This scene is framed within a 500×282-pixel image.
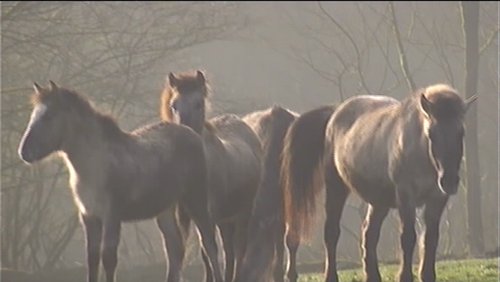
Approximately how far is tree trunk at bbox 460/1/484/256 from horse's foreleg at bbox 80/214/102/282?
534 inches

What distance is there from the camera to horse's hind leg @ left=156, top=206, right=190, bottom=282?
9531 mm

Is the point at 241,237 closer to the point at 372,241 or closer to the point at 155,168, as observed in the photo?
the point at 372,241

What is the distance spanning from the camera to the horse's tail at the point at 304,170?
10.5 metres

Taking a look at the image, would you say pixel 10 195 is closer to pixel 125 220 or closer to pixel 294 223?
pixel 294 223

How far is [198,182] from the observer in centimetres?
934

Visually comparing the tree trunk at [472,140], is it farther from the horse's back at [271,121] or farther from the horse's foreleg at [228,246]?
the horse's foreleg at [228,246]

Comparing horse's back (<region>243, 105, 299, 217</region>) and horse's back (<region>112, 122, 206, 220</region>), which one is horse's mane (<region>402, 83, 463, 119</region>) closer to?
horse's back (<region>112, 122, 206, 220</region>)

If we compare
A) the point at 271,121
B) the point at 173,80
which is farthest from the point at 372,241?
the point at 173,80

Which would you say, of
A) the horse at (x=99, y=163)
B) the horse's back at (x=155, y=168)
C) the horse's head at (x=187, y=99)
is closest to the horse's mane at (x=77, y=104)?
the horse at (x=99, y=163)

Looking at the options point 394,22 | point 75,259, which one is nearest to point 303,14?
point 394,22

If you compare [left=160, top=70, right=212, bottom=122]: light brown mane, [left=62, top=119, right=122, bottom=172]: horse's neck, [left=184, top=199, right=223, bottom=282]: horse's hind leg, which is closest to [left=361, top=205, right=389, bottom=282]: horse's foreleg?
[left=184, top=199, right=223, bottom=282]: horse's hind leg

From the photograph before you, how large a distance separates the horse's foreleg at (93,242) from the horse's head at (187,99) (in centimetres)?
196

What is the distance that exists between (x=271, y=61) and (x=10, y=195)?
11480 mm

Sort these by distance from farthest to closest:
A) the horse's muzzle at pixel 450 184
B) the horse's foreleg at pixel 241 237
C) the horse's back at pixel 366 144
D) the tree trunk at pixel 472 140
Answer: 1. the tree trunk at pixel 472 140
2. the horse's foreleg at pixel 241 237
3. the horse's back at pixel 366 144
4. the horse's muzzle at pixel 450 184
